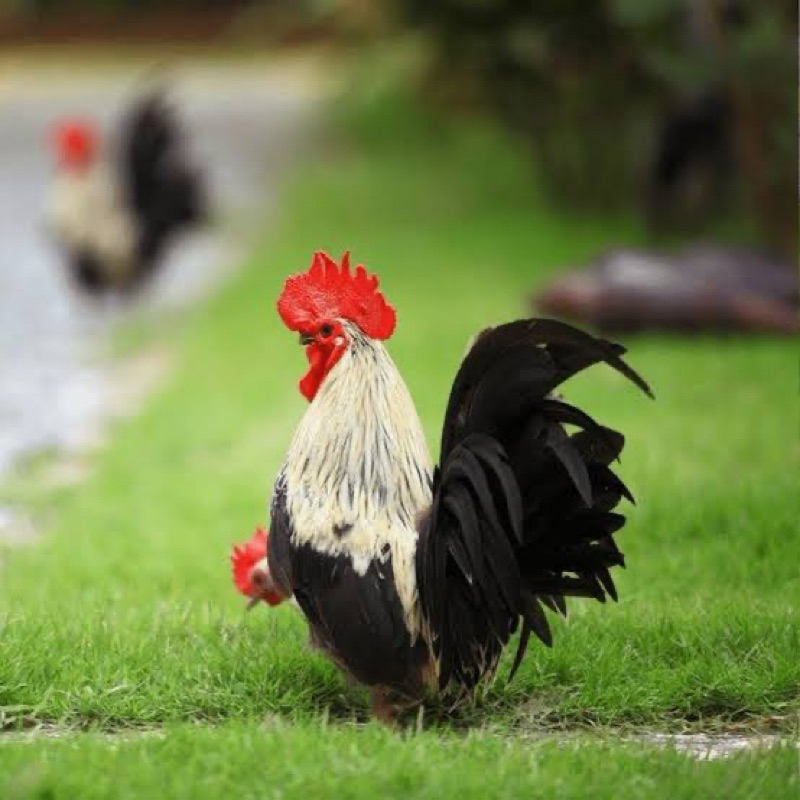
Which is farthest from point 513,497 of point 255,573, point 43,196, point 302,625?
point 43,196

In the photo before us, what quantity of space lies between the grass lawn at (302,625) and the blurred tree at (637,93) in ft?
5.83

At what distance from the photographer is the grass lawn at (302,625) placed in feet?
12.6

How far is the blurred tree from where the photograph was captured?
10.7 meters

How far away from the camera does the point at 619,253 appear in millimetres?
11055

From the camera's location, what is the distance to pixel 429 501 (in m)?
4.19

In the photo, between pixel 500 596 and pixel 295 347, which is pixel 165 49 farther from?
pixel 500 596

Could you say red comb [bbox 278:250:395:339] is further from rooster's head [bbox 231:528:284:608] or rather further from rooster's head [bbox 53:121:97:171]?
rooster's head [bbox 53:121:97:171]

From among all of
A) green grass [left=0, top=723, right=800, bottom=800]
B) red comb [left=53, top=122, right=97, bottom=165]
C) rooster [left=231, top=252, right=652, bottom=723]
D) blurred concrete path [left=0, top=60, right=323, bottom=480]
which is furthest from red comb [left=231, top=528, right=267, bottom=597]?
red comb [left=53, top=122, right=97, bottom=165]

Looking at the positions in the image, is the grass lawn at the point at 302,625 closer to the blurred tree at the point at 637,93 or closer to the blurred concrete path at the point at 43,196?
the blurred concrete path at the point at 43,196

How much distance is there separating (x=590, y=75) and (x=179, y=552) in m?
9.08

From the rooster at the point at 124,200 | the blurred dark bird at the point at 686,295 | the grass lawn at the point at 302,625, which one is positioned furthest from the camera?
the rooster at the point at 124,200

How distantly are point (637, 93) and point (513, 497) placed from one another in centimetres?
1136

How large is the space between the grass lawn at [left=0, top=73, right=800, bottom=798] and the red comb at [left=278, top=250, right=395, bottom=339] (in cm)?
104

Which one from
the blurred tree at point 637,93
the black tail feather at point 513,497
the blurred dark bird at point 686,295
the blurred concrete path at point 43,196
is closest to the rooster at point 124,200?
the blurred concrete path at point 43,196
